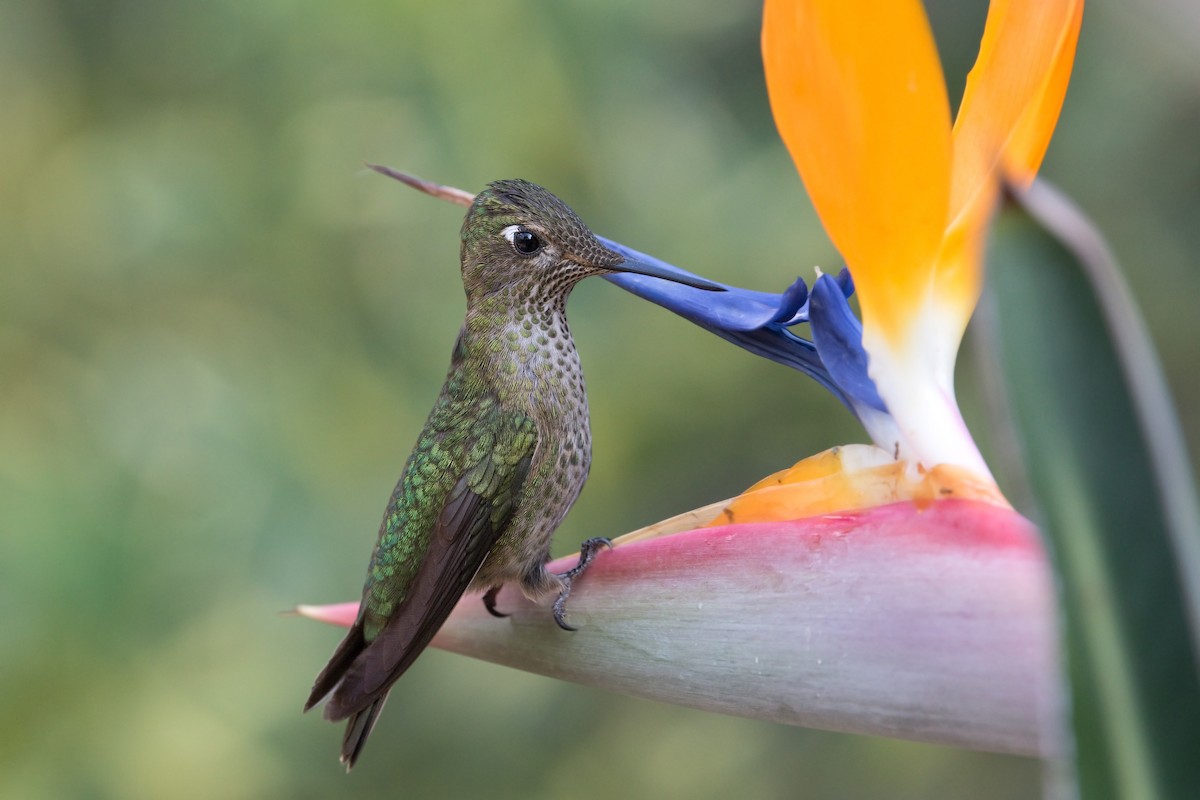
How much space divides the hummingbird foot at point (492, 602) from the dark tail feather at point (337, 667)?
6 centimetres

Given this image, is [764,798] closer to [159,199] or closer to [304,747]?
[304,747]

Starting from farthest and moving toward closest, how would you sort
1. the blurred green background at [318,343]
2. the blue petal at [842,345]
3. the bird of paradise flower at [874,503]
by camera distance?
the blurred green background at [318,343], the blue petal at [842,345], the bird of paradise flower at [874,503]

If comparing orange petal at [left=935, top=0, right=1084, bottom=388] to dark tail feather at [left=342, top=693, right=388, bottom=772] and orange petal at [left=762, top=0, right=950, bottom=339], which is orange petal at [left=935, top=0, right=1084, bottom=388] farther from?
dark tail feather at [left=342, top=693, right=388, bottom=772]

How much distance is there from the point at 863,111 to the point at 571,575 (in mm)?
228

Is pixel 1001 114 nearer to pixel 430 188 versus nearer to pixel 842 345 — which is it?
pixel 842 345

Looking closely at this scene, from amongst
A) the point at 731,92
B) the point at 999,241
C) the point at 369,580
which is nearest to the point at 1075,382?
the point at 999,241

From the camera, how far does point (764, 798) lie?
154 centimetres

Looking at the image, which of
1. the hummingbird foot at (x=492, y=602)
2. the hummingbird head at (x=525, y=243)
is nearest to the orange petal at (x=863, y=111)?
the hummingbird head at (x=525, y=243)

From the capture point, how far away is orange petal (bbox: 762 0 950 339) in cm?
40

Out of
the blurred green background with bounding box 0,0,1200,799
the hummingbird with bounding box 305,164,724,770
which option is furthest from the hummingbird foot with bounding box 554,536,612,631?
Result: the blurred green background with bounding box 0,0,1200,799

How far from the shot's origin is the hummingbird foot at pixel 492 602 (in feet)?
1.89

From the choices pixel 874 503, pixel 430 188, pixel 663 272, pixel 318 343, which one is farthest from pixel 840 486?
pixel 318 343

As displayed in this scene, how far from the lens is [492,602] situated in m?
0.60

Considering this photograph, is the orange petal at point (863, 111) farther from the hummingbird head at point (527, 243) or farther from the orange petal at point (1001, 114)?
the hummingbird head at point (527, 243)
